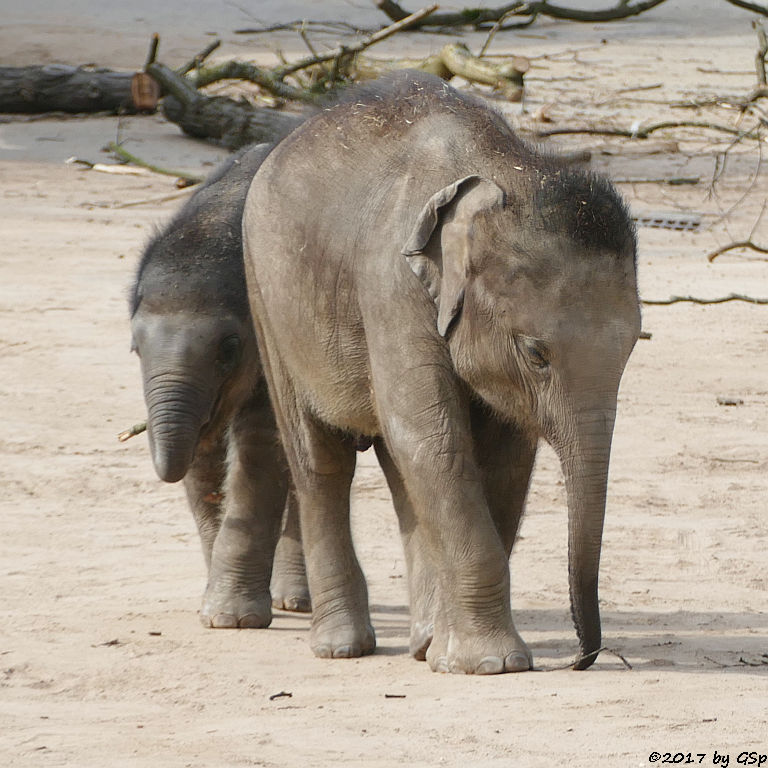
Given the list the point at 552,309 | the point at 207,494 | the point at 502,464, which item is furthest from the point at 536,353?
the point at 207,494

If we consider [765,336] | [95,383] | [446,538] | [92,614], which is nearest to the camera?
[446,538]

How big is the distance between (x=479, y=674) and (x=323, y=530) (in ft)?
2.76

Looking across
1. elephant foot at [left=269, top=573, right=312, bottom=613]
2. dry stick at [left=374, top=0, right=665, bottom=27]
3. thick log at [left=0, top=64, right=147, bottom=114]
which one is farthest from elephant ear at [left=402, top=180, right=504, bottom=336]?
dry stick at [left=374, top=0, right=665, bottom=27]

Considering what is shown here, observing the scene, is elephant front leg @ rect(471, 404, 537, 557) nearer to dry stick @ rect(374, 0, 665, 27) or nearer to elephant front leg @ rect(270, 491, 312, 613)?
elephant front leg @ rect(270, 491, 312, 613)

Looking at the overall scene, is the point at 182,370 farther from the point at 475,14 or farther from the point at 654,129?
the point at 475,14

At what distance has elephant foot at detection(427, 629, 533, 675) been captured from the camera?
461cm

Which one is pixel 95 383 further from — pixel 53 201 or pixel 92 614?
pixel 53 201

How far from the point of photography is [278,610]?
625cm

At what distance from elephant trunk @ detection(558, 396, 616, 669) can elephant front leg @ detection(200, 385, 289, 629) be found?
1646 millimetres

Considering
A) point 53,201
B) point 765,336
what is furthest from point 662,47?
point 765,336

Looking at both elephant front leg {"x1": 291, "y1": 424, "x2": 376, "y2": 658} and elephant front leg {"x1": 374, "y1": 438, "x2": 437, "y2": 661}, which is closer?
elephant front leg {"x1": 374, "y1": 438, "x2": 437, "y2": 661}

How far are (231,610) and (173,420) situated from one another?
2.19 ft

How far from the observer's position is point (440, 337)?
454cm

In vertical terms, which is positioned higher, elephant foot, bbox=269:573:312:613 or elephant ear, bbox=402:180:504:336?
elephant ear, bbox=402:180:504:336
